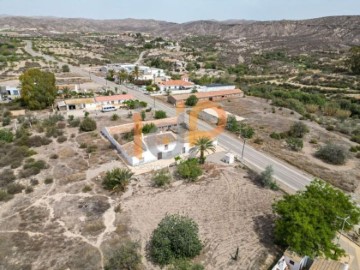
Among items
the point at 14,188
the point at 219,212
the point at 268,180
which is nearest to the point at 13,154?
the point at 14,188

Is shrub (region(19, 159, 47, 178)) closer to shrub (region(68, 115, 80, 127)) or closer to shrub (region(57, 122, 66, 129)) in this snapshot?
shrub (region(57, 122, 66, 129))

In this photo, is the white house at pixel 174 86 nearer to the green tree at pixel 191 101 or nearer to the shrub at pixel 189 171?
the green tree at pixel 191 101

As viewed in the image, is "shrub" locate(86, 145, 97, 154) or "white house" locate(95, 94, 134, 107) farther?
"white house" locate(95, 94, 134, 107)

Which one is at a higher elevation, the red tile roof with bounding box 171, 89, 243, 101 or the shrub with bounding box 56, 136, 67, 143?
the red tile roof with bounding box 171, 89, 243, 101

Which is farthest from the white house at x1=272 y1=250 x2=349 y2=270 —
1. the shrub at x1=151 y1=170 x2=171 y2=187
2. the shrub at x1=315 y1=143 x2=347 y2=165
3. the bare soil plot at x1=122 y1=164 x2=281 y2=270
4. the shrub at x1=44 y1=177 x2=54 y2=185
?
the shrub at x1=44 y1=177 x2=54 y2=185

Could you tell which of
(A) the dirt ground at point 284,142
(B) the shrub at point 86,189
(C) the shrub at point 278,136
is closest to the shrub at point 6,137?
(B) the shrub at point 86,189

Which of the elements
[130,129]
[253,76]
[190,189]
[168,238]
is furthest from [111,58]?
[168,238]

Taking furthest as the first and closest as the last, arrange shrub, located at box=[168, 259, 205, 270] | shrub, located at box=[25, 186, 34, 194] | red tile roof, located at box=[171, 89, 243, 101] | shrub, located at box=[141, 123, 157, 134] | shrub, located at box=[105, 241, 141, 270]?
red tile roof, located at box=[171, 89, 243, 101]
shrub, located at box=[141, 123, 157, 134]
shrub, located at box=[25, 186, 34, 194]
shrub, located at box=[105, 241, 141, 270]
shrub, located at box=[168, 259, 205, 270]

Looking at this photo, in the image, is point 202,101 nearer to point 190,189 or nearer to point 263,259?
point 190,189
